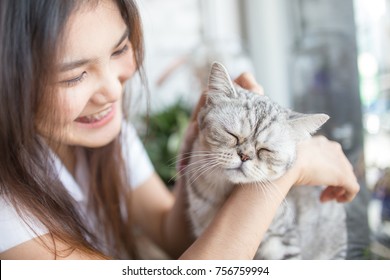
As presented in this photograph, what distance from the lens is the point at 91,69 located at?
0.71 metres

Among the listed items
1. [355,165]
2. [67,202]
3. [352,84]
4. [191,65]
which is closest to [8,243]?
[67,202]

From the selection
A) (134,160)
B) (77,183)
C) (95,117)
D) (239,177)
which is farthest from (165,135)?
(239,177)

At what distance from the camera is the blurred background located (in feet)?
2.96

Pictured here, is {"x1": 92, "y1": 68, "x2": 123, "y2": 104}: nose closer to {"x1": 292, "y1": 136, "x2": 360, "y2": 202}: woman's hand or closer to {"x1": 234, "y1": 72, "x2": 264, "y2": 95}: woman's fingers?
{"x1": 234, "y1": 72, "x2": 264, "y2": 95}: woman's fingers

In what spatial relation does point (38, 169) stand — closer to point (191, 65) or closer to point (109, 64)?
point (109, 64)

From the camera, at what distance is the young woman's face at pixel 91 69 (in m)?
0.67

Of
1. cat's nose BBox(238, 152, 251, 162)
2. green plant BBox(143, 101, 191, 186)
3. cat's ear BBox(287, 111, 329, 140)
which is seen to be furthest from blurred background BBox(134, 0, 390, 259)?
cat's nose BBox(238, 152, 251, 162)

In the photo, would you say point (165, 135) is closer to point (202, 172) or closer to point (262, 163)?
point (202, 172)

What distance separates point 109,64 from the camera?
735mm

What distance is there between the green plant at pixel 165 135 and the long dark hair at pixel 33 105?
2.69 ft

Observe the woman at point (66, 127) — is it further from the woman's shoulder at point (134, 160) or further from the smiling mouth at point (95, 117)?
the woman's shoulder at point (134, 160)

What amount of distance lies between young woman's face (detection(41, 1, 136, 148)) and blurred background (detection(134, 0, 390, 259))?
0.54 feet

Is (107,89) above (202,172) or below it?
above

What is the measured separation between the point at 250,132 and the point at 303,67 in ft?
2.46
